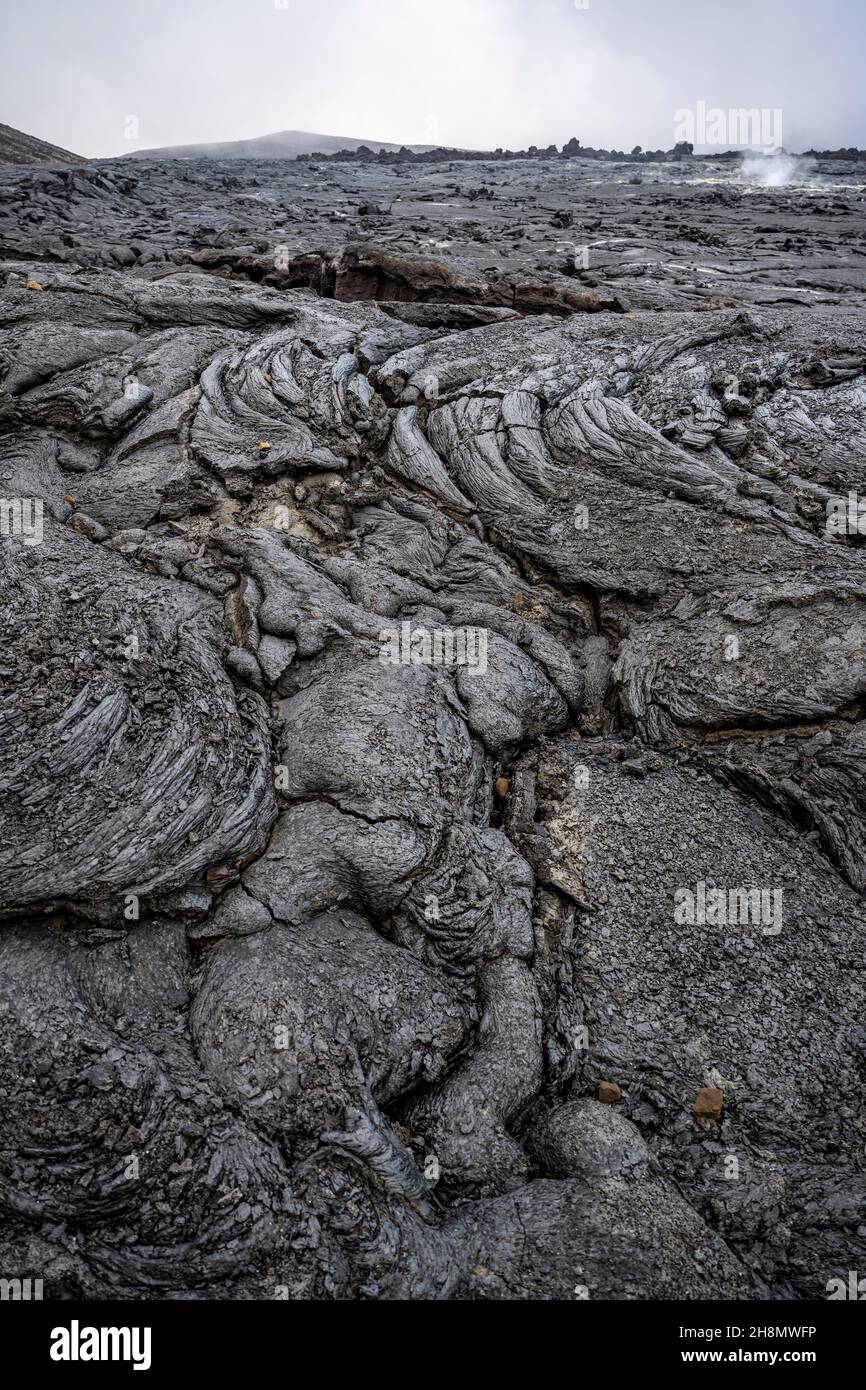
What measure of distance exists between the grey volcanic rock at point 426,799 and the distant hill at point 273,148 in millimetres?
57321

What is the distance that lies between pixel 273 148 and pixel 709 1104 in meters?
81.9

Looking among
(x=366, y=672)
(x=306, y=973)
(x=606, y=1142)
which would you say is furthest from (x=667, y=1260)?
(x=366, y=672)

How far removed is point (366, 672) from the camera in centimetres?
874

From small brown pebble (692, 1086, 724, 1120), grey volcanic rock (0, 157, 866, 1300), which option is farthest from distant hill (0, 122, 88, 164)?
small brown pebble (692, 1086, 724, 1120)

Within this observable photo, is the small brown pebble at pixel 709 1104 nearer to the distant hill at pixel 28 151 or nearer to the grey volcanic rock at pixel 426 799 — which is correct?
the grey volcanic rock at pixel 426 799

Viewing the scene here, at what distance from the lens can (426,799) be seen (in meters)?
7.82

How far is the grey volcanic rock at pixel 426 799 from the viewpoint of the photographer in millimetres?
5516

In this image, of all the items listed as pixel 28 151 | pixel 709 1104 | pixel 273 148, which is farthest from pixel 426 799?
pixel 273 148

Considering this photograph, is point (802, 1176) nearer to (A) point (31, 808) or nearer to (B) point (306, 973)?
(B) point (306, 973)

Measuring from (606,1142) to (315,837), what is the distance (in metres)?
3.79

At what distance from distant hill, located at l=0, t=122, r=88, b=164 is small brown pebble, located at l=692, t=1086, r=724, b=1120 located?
5091cm

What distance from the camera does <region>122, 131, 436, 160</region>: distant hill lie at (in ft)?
192
